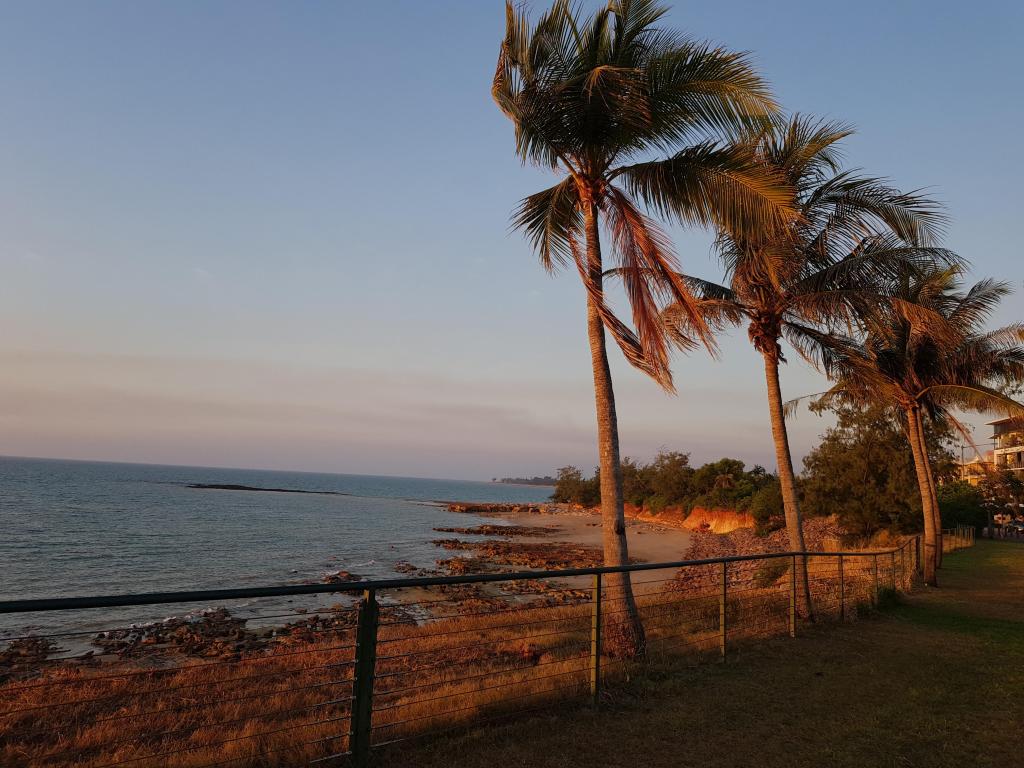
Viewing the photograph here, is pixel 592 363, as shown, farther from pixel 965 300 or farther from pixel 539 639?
pixel 965 300

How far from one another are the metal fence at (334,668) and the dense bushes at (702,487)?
95.8ft

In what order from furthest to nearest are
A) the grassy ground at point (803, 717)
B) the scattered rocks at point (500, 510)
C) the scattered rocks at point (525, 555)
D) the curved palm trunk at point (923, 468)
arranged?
Result: the scattered rocks at point (500, 510), the scattered rocks at point (525, 555), the curved palm trunk at point (923, 468), the grassy ground at point (803, 717)

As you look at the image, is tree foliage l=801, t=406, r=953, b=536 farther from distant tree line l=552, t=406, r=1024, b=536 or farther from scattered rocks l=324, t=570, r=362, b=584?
scattered rocks l=324, t=570, r=362, b=584

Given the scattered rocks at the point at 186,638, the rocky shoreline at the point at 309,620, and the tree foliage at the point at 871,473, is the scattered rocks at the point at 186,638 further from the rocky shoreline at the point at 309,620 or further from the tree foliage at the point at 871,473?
the tree foliage at the point at 871,473

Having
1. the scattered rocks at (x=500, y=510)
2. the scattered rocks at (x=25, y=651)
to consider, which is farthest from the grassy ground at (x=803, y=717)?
the scattered rocks at (x=500, y=510)

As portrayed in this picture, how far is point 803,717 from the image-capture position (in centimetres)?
607

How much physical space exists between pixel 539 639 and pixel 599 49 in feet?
31.2

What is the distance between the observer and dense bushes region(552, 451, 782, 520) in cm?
4731

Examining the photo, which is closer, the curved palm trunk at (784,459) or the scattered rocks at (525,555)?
the curved palm trunk at (784,459)

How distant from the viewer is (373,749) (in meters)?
4.68

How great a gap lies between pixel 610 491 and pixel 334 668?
5753mm

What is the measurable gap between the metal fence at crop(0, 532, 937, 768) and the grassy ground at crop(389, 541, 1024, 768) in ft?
1.24

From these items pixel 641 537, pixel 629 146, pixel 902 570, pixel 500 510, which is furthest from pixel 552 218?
pixel 500 510

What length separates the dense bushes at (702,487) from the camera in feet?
155
